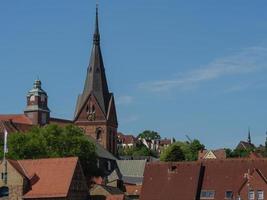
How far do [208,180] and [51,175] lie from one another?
55.6 feet

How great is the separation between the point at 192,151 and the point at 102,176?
191ft

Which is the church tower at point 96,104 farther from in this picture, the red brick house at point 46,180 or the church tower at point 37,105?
the red brick house at point 46,180

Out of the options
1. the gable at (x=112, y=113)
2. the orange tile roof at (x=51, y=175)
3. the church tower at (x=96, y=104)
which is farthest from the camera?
the gable at (x=112, y=113)

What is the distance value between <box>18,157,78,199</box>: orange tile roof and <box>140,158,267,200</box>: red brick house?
854 cm

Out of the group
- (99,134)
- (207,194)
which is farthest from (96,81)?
(207,194)

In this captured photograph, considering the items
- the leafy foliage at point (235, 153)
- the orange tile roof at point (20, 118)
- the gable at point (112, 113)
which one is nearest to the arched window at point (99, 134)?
the gable at point (112, 113)

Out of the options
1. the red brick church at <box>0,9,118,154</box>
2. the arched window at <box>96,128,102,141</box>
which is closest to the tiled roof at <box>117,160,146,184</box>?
the red brick church at <box>0,9,118,154</box>

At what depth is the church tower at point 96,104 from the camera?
542 feet

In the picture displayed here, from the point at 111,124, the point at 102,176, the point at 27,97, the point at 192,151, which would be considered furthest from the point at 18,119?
the point at 102,176

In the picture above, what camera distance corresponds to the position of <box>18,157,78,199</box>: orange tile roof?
83.3 meters

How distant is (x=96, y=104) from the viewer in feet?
543

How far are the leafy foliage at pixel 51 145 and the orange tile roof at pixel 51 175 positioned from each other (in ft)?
40.3

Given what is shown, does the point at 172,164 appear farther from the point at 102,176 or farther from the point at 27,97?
the point at 27,97

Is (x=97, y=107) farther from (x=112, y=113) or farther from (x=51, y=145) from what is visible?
(x=51, y=145)
